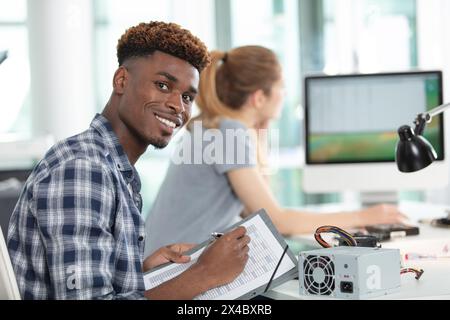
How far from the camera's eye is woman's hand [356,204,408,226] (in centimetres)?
184

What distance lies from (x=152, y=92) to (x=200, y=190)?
2.19 ft

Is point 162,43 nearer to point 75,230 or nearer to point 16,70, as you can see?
point 75,230

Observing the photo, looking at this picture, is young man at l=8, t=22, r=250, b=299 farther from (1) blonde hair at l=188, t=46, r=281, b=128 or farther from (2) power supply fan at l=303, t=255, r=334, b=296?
(1) blonde hair at l=188, t=46, r=281, b=128

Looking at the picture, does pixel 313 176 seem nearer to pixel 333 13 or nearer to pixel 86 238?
pixel 86 238

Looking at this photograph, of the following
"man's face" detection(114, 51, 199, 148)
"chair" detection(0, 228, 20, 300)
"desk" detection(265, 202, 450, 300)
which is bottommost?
"desk" detection(265, 202, 450, 300)

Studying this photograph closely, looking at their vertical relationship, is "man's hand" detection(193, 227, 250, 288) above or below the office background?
below

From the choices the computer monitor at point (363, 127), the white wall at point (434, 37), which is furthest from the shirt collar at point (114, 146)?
the white wall at point (434, 37)

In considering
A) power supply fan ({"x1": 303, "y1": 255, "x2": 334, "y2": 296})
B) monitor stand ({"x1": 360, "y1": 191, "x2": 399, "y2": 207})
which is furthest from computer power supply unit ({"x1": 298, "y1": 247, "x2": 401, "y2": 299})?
monitor stand ({"x1": 360, "y1": 191, "x2": 399, "y2": 207})

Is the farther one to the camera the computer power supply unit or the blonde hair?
the blonde hair

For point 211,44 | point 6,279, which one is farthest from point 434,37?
point 6,279

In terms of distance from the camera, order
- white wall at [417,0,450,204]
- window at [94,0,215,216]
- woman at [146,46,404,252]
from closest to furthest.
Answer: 1. woman at [146,46,404,252]
2. white wall at [417,0,450,204]
3. window at [94,0,215,216]

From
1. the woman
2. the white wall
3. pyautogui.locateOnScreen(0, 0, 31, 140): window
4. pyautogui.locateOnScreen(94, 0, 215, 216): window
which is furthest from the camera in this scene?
pyautogui.locateOnScreen(94, 0, 215, 216): window

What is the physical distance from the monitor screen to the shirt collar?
1081 mm

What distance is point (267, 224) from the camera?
1217mm
